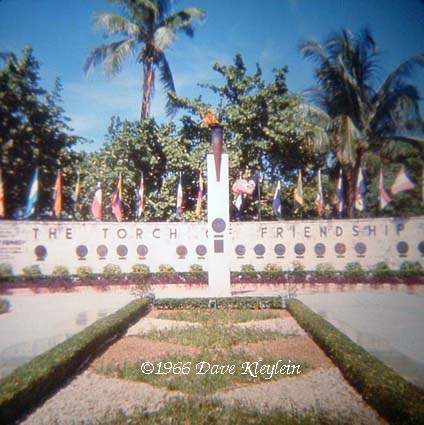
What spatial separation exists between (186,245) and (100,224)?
4.63m

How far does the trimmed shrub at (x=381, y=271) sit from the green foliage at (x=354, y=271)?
0.46 m

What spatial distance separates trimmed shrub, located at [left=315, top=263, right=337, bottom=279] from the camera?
16016 mm

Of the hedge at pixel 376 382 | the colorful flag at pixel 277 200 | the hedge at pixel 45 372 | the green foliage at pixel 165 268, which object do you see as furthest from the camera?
the colorful flag at pixel 277 200

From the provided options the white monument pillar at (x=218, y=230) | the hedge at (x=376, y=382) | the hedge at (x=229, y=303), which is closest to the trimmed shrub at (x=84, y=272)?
the hedge at (x=229, y=303)

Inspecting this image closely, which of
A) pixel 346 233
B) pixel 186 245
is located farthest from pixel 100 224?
pixel 346 233

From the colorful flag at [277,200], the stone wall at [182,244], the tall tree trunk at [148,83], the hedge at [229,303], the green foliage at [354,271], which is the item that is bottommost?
the hedge at [229,303]

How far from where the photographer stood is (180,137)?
777 inches

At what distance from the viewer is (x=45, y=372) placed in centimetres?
526

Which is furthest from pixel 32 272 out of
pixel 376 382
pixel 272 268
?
pixel 376 382

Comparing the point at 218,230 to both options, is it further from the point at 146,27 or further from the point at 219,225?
the point at 146,27

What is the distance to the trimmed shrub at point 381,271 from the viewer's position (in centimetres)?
1461

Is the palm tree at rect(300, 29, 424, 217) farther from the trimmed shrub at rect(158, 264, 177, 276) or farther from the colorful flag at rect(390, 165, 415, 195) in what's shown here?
the trimmed shrub at rect(158, 264, 177, 276)

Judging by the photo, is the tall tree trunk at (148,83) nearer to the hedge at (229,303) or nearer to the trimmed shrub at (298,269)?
the hedge at (229,303)

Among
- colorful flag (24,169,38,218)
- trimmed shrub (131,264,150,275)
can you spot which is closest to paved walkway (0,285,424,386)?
trimmed shrub (131,264,150,275)
